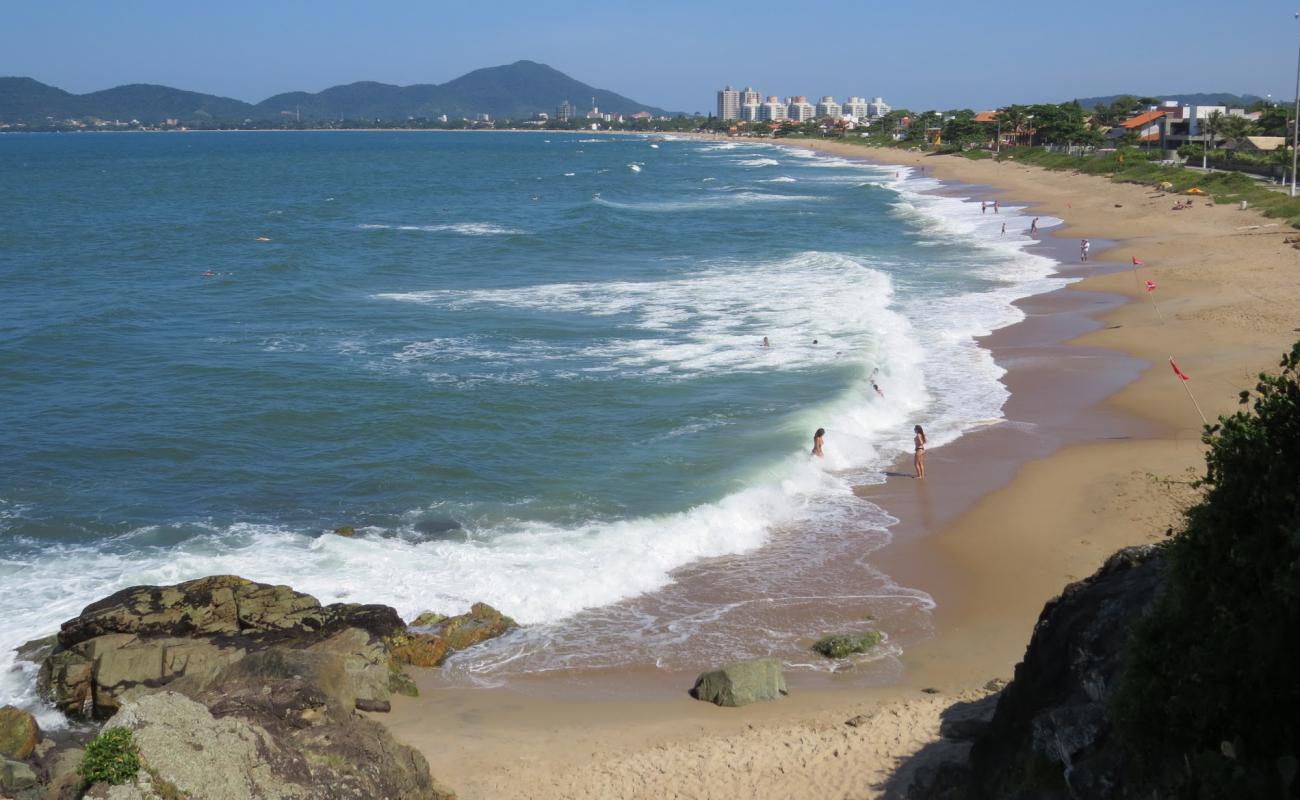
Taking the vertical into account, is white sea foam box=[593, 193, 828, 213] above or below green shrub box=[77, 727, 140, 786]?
below

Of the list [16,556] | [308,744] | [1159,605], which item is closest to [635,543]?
[308,744]

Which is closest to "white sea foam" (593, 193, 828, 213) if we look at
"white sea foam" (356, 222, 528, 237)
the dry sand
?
"white sea foam" (356, 222, 528, 237)

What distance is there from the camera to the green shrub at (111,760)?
791 centimetres

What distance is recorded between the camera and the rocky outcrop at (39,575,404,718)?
12992mm

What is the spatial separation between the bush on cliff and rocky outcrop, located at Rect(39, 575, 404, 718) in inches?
349

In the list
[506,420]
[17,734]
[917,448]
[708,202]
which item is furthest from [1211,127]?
[17,734]

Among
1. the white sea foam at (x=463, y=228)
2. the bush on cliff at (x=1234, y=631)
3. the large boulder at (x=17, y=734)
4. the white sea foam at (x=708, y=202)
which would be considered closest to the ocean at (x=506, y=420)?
the large boulder at (x=17, y=734)

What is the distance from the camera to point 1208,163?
7169 centimetres

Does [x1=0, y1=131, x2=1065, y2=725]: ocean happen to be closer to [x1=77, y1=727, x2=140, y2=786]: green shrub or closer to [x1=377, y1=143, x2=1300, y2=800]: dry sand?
[x1=377, y1=143, x2=1300, y2=800]: dry sand

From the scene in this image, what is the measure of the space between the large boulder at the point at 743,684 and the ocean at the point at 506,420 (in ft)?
3.04

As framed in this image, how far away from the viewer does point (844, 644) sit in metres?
14.0

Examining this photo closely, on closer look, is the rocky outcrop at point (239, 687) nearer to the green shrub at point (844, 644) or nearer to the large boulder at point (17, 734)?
the large boulder at point (17, 734)

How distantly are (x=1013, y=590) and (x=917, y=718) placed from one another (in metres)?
4.65

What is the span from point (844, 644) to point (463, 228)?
5113 cm
